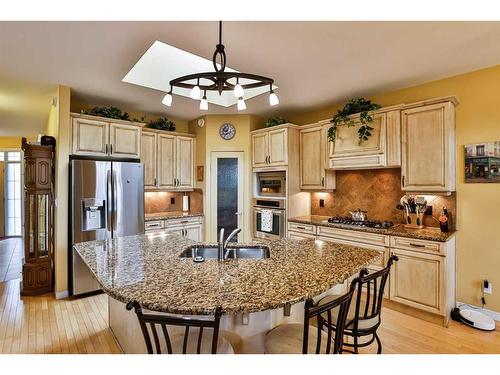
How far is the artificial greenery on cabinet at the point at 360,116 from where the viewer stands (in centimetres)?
339

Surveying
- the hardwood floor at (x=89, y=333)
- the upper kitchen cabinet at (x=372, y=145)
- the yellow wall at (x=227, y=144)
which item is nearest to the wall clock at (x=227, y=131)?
the yellow wall at (x=227, y=144)

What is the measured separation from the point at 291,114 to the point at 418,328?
3473 millimetres

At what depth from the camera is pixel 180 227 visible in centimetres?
443

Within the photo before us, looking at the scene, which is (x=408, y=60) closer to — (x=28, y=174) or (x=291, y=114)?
(x=291, y=114)

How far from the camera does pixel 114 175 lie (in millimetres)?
3596

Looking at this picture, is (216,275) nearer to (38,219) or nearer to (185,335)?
(185,335)

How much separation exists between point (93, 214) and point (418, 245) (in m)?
3.82

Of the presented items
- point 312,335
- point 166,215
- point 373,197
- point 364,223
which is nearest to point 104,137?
point 166,215

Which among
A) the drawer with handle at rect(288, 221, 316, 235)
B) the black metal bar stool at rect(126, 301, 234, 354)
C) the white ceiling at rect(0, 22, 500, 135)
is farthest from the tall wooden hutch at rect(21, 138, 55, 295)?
the drawer with handle at rect(288, 221, 316, 235)

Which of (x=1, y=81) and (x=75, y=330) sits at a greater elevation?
(x=1, y=81)

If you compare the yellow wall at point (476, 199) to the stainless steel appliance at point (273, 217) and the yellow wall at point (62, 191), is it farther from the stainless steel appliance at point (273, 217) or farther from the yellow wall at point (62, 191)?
the yellow wall at point (62, 191)

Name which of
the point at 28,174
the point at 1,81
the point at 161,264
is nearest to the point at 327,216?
the point at 161,264
